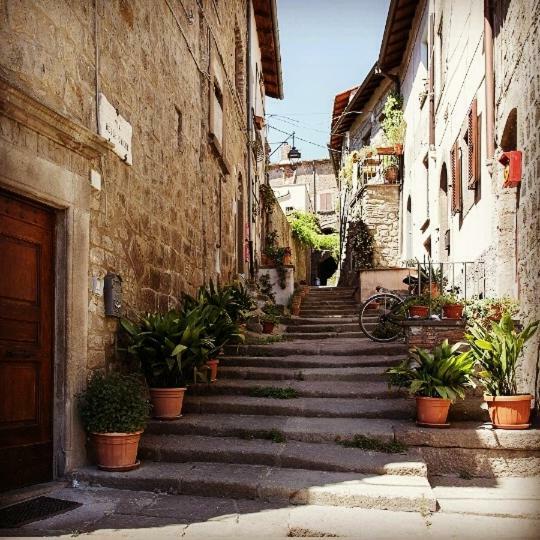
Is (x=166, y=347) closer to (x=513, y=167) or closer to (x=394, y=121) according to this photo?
(x=513, y=167)

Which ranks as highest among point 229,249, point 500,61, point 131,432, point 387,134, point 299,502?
point 387,134

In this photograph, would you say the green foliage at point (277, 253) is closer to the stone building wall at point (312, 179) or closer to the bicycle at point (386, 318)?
the bicycle at point (386, 318)

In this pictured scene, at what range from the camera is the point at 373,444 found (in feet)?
16.9

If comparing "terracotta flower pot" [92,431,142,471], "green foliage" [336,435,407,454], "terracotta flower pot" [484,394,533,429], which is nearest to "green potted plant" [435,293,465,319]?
"terracotta flower pot" [484,394,533,429]

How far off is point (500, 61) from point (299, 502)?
5.51 metres

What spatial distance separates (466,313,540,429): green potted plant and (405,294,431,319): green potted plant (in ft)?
6.75

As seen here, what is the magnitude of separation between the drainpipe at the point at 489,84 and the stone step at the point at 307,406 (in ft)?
11.0

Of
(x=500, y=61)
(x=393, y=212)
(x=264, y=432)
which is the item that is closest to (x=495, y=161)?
(x=500, y=61)

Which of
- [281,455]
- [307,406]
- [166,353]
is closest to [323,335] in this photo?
[307,406]

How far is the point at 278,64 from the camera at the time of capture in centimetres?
1841

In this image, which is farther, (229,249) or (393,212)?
(393,212)

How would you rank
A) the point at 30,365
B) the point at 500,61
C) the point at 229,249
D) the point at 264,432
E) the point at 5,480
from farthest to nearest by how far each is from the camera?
the point at 229,249 < the point at 500,61 < the point at 264,432 < the point at 30,365 < the point at 5,480

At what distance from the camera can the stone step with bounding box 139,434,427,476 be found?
4.74 m

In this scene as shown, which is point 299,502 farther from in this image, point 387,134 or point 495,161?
point 387,134
